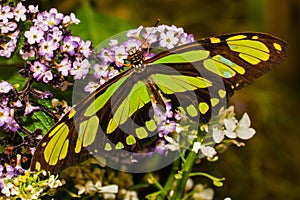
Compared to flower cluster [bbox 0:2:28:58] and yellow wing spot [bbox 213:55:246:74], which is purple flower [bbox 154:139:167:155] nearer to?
yellow wing spot [bbox 213:55:246:74]

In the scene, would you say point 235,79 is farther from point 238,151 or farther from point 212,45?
point 238,151

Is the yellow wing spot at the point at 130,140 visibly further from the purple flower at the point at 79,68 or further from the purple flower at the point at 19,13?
the purple flower at the point at 19,13

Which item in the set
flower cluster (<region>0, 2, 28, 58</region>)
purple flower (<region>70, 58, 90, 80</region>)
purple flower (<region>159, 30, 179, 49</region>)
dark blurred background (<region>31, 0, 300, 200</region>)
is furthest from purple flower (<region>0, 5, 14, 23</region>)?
dark blurred background (<region>31, 0, 300, 200</region>)

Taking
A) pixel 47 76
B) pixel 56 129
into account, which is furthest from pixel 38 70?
pixel 56 129

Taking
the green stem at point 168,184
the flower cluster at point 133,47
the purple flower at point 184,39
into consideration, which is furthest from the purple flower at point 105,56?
the green stem at point 168,184

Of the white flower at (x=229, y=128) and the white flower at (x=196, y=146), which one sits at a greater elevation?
the white flower at (x=229, y=128)

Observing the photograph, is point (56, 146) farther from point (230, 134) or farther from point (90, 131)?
point (230, 134)
